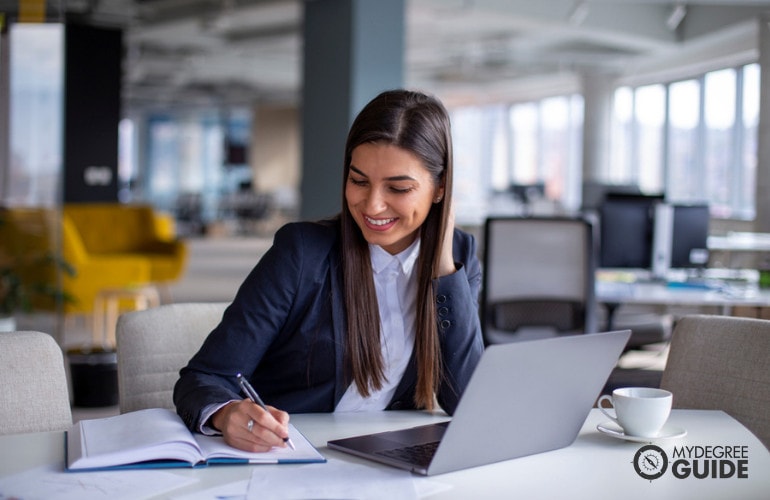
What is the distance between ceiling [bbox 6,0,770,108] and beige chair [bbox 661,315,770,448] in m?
8.12

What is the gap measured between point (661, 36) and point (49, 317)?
31.2ft

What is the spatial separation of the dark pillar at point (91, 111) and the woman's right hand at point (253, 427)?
9.76 m

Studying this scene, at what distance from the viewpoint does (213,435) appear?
1510 millimetres

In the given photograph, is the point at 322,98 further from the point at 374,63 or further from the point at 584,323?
the point at 584,323

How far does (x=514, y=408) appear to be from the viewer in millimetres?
1346

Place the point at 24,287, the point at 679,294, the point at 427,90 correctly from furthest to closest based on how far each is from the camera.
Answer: the point at 427,90
the point at 24,287
the point at 679,294

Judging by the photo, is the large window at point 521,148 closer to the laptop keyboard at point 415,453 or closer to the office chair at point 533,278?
the office chair at point 533,278

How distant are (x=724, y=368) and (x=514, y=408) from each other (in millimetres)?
723

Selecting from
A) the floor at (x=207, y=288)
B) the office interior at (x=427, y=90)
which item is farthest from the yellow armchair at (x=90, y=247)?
the floor at (x=207, y=288)

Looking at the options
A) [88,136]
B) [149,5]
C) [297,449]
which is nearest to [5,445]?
[297,449]

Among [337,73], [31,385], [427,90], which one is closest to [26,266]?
[337,73]

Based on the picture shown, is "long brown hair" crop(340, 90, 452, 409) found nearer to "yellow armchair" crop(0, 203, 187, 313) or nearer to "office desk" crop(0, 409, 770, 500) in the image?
"office desk" crop(0, 409, 770, 500)

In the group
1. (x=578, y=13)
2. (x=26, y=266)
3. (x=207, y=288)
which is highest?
(x=578, y=13)

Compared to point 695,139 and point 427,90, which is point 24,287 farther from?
point 695,139
